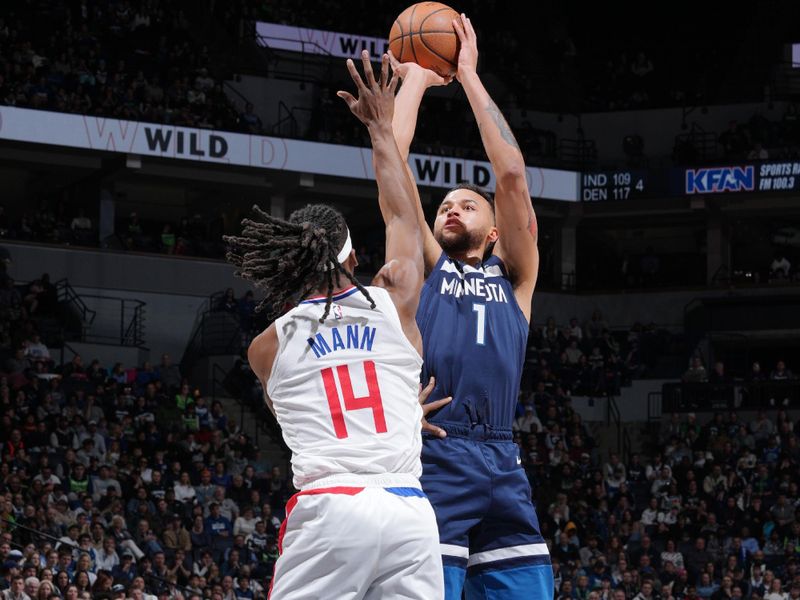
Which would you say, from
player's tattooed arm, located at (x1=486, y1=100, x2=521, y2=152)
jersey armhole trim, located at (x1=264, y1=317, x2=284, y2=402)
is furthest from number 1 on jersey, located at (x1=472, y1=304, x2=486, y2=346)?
jersey armhole trim, located at (x1=264, y1=317, x2=284, y2=402)

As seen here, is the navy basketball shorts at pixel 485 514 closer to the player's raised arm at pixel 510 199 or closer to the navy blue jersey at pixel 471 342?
the navy blue jersey at pixel 471 342

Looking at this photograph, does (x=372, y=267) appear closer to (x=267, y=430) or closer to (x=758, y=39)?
(x=267, y=430)

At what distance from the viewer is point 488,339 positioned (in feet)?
17.0

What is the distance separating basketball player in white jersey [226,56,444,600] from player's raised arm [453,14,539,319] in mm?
1100

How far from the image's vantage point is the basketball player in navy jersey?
16.4ft

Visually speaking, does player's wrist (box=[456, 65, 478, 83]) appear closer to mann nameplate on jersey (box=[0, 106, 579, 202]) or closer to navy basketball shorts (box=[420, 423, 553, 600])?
navy basketball shorts (box=[420, 423, 553, 600])

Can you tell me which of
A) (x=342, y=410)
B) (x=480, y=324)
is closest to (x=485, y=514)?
(x=480, y=324)

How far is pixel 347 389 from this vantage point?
13.8 ft

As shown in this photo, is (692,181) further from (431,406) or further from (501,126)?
(431,406)

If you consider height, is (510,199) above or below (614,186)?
below

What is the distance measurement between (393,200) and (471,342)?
834mm

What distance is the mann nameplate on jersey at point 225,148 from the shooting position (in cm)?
2298

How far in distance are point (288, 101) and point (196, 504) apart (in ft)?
41.9

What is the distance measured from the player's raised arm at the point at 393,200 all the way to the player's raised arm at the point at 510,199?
0.83 m
